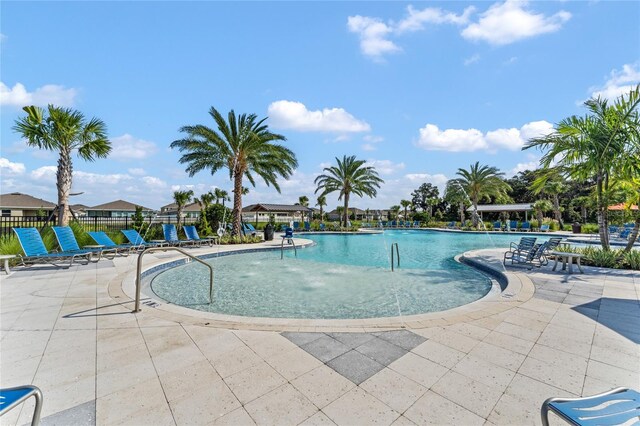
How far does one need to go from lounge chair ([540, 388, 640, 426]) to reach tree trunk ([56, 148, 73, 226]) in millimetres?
14867

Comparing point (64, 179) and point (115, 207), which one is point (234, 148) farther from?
point (115, 207)

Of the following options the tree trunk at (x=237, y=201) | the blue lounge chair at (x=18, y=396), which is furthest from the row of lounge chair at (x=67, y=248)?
the blue lounge chair at (x=18, y=396)

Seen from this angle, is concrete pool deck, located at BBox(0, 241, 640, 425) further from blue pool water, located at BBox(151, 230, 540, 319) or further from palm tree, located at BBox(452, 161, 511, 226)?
palm tree, located at BBox(452, 161, 511, 226)

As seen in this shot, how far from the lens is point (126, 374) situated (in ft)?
9.08

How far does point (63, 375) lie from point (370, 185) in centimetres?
2842

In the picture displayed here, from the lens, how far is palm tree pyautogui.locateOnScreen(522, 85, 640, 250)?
898cm

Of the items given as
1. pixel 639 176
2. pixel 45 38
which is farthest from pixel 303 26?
pixel 639 176

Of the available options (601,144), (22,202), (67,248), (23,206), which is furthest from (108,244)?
(22,202)

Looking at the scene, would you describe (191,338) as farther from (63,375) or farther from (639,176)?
(639,176)

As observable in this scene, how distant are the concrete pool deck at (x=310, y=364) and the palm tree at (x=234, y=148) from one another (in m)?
12.0

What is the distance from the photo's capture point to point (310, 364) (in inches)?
117

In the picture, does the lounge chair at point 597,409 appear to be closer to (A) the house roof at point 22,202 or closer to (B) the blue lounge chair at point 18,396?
(B) the blue lounge chair at point 18,396

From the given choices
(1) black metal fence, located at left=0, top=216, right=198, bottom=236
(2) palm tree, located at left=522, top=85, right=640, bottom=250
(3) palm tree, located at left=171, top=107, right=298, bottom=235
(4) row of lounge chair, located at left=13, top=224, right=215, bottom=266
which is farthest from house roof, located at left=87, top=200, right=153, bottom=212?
(2) palm tree, located at left=522, top=85, right=640, bottom=250

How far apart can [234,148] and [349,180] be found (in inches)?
595
